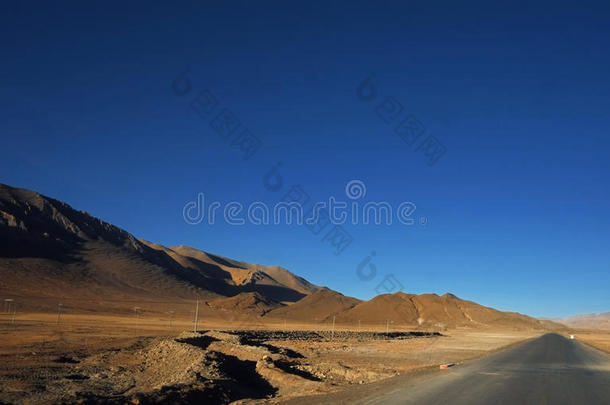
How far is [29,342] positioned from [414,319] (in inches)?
4955

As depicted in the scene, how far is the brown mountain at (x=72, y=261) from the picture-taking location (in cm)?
10619

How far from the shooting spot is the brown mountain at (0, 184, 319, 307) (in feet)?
348

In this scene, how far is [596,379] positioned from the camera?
20.2 m

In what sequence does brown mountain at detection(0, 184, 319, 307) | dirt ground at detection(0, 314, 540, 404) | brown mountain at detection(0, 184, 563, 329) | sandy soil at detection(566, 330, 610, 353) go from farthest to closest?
brown mountain at detection(0, 184, 563, 329)
brown mountain at detection(0, 184, 319, 307)
sandy soil at detection(566, 330, 610, 353)
dirt ground at detection(0, 314, 540, 404)

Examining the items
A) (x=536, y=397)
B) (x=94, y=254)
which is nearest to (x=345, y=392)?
(x=536, y=397)

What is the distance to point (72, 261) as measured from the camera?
12925cm

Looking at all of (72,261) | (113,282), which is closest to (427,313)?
(113,282)

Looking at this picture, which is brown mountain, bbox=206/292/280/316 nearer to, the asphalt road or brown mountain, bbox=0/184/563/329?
brown mountain, bbox=0/184/563/329

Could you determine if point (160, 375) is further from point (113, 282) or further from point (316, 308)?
point (316, 308)

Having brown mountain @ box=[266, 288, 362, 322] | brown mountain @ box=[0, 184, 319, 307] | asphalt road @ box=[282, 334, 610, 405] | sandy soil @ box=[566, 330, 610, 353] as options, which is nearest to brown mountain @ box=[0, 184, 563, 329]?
brown mountain @ box=[0, 184, 319, 307]

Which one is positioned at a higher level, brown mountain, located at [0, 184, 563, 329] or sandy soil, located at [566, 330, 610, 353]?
brown mountain, located at [0, 184, 563, 329]

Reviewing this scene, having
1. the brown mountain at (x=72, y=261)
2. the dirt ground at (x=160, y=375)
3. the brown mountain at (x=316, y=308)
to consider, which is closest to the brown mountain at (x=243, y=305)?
the brown mountain at (x=316, y=308)

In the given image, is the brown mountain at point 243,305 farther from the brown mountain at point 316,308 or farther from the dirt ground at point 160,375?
the dirt ground at point 160,375

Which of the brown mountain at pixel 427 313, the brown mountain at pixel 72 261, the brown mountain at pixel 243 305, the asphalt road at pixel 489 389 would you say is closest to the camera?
the asphalt road at pixel 489 389
